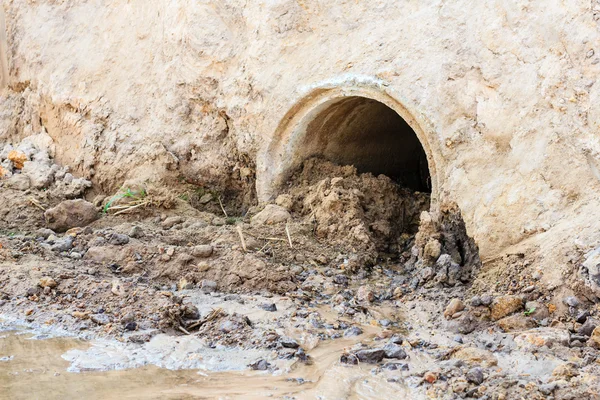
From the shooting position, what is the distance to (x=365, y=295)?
5.09 metres

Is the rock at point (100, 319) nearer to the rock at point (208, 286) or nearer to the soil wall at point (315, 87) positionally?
the rock at point (208, 286)

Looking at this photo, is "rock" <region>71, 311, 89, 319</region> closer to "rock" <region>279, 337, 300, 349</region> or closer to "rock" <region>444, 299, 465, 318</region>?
"rock" <region>279, 337, 300, 349</region>

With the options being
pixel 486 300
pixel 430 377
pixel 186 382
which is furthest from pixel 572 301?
pixel 186 382

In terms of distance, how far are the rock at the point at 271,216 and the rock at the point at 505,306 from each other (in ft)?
7.24

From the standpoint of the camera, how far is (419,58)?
18.2 ft

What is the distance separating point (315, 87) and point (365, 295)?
1832mm

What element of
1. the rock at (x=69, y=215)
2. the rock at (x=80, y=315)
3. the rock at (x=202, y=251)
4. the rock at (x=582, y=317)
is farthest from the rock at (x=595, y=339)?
the rock at (x=69, y=215)

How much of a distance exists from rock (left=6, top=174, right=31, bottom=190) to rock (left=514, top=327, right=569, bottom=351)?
489cm

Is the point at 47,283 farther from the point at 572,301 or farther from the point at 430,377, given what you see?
the point at 572,301

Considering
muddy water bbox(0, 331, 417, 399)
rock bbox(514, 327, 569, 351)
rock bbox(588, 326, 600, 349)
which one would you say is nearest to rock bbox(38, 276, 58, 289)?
muddy water bbox(0, 331, 417, 399)

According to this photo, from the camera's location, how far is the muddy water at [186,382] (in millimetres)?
3516

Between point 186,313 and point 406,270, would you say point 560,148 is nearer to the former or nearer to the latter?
point 406,270

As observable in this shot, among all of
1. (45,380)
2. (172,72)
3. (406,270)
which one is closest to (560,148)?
(406,270)

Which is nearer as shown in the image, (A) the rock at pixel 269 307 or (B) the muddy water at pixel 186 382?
(B) the muddy water at pixel 186 382
